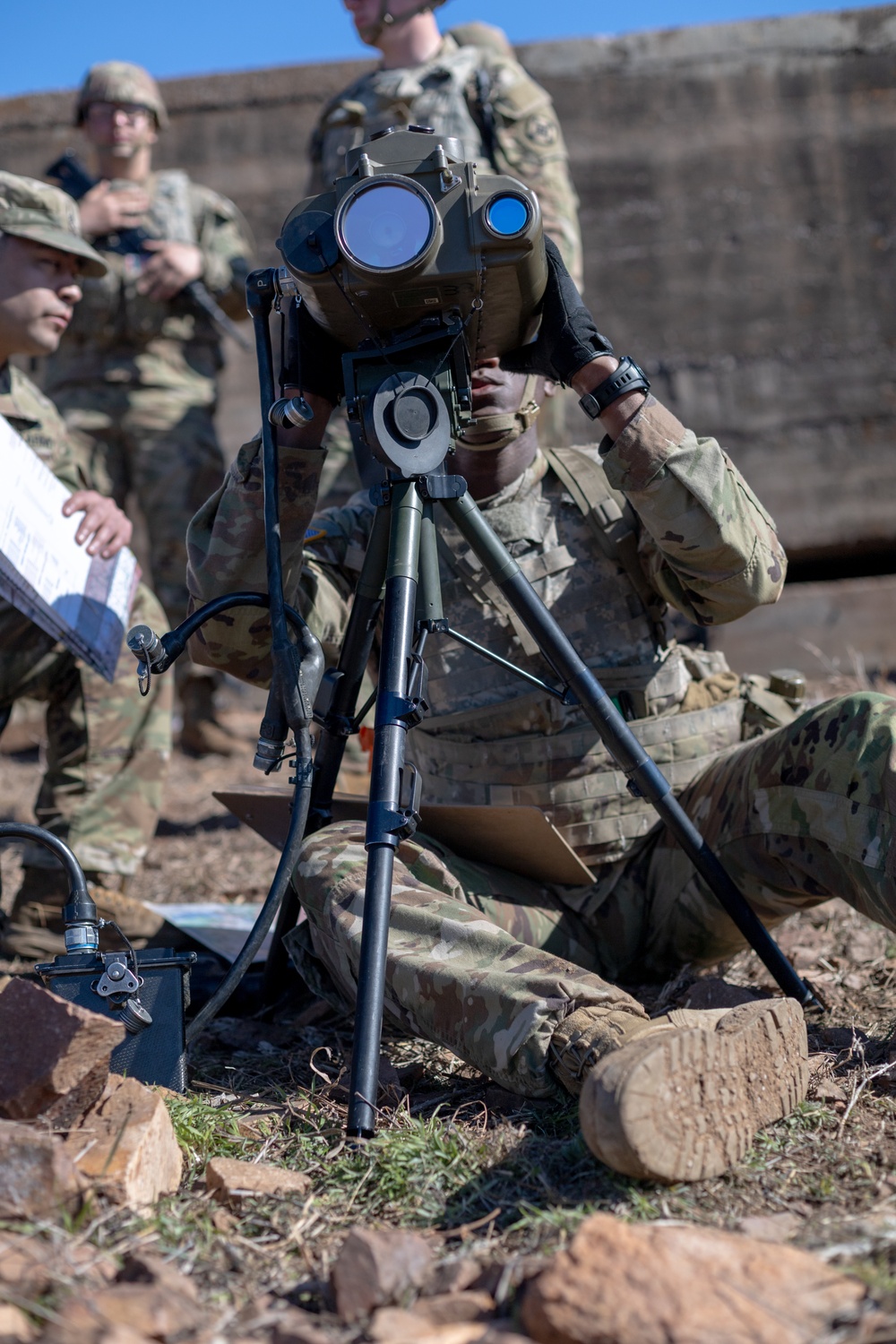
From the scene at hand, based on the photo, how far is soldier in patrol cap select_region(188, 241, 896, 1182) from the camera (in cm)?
167

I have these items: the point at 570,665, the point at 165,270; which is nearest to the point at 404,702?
the point at 570,665

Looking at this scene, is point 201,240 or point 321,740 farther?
point 201,240

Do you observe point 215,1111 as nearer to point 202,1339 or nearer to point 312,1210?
point 312,1210

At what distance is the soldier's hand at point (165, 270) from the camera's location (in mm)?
4910

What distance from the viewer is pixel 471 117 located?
4.22 m

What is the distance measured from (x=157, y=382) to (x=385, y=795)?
12.4 ft

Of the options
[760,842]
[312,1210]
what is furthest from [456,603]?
[312,1210]

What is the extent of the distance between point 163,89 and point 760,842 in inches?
222

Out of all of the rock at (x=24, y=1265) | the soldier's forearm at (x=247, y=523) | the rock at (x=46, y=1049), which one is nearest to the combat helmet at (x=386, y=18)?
the soldier's forearm at (x=247, y=523)

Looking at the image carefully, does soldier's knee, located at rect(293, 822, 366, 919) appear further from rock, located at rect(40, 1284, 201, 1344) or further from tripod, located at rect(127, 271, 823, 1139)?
rock, located at rect(40, 1284, 201, 1344)

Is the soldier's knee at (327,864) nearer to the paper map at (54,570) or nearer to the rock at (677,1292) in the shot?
the rock at (677,1292)

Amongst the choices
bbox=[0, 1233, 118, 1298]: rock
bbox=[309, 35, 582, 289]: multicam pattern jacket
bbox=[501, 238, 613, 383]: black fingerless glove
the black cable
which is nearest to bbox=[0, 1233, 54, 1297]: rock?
bbox=[0, 1233, 118, 1298]: rock

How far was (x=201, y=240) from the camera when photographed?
17.0 ft

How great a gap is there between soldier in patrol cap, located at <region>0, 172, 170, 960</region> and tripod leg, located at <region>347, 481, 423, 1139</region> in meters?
1.57
